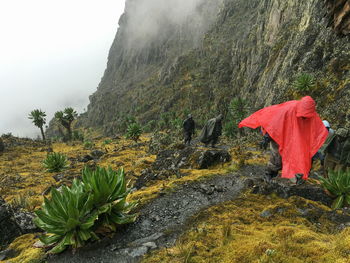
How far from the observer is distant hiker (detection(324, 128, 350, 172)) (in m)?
5.88

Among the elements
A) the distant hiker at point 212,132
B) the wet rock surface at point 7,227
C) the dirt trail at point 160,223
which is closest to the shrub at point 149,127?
the distant hiker at point 212,132

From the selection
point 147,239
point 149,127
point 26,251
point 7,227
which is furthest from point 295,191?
point 149,127

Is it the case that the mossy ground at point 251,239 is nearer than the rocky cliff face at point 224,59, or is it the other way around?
the mossy ground at point 251,239

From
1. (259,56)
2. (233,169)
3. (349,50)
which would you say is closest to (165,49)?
(259,56)

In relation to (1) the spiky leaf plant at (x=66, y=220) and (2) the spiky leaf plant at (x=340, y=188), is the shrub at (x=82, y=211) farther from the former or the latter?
(2) the spiky leaf plant at (x=340, y=188)

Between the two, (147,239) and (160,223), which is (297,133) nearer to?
(160,223)

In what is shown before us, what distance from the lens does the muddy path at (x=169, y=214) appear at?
3.50 meters

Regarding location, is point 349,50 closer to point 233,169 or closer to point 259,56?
point 233,169

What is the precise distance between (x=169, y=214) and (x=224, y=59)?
313ft

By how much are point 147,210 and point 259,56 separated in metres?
60.3

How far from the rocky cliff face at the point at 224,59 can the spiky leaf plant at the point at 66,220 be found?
1770cm

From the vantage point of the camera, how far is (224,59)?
9300cm

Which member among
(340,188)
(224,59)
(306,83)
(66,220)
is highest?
(224,59)

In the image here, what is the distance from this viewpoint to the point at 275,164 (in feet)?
17.4
